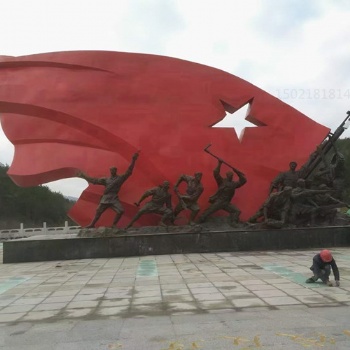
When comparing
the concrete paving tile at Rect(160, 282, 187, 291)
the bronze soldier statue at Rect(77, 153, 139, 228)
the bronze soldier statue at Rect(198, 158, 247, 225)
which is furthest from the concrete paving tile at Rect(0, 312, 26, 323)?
the bronze soldier statue at Rect(198, 158, 247, 225)

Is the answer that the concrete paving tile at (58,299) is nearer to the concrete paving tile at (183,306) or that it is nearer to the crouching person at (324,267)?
the concrete paving tile at (183,306)

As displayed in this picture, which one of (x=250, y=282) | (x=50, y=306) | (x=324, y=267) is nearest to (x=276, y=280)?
(x=250, y=282)

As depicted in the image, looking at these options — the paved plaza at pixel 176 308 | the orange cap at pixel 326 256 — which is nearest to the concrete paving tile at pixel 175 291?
the paved plaza at pixel 176 308

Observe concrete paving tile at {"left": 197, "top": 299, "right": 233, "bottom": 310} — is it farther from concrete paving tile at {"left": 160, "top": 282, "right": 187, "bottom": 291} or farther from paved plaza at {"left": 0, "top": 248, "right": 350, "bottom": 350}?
concrete paving tile at {"left": 160, "top": 282, "right": 187, "bottom": 291}

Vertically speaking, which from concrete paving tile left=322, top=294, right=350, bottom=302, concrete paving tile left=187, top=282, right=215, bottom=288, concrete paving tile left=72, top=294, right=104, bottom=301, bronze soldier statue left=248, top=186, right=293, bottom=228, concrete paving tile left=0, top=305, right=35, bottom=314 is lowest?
concrete paving tile left=0, top=305, right=35, bottom=314

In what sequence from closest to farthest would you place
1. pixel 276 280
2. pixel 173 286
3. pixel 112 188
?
pixel 173 286 → pixel 276 280 → pixel 112 188

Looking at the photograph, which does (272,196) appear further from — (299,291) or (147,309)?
(147,309)

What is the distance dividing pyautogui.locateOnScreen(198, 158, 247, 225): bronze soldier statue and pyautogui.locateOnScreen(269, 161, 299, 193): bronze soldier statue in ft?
2.84

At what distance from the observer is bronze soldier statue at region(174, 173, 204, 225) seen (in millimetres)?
9375

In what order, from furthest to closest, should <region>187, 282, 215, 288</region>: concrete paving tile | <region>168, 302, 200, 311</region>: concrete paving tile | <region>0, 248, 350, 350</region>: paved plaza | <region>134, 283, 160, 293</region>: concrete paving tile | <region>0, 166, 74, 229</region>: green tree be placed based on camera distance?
<region>0, 166, 74, 229</region>: green tree, <region>187, 282, 215, 288</region>: concrete paving tile, <region>134, 283, 160, 293</region>: concrete paving tile, <region>168, 302, 200, 311</region>: concrete paving tile, <region>0, 248, 350, 350</region>: paved plaza

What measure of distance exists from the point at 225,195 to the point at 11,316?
620cm

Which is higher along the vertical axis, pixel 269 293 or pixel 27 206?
pixel 27 206

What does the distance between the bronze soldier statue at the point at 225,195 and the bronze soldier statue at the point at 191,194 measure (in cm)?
36

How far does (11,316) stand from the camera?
4.09m
